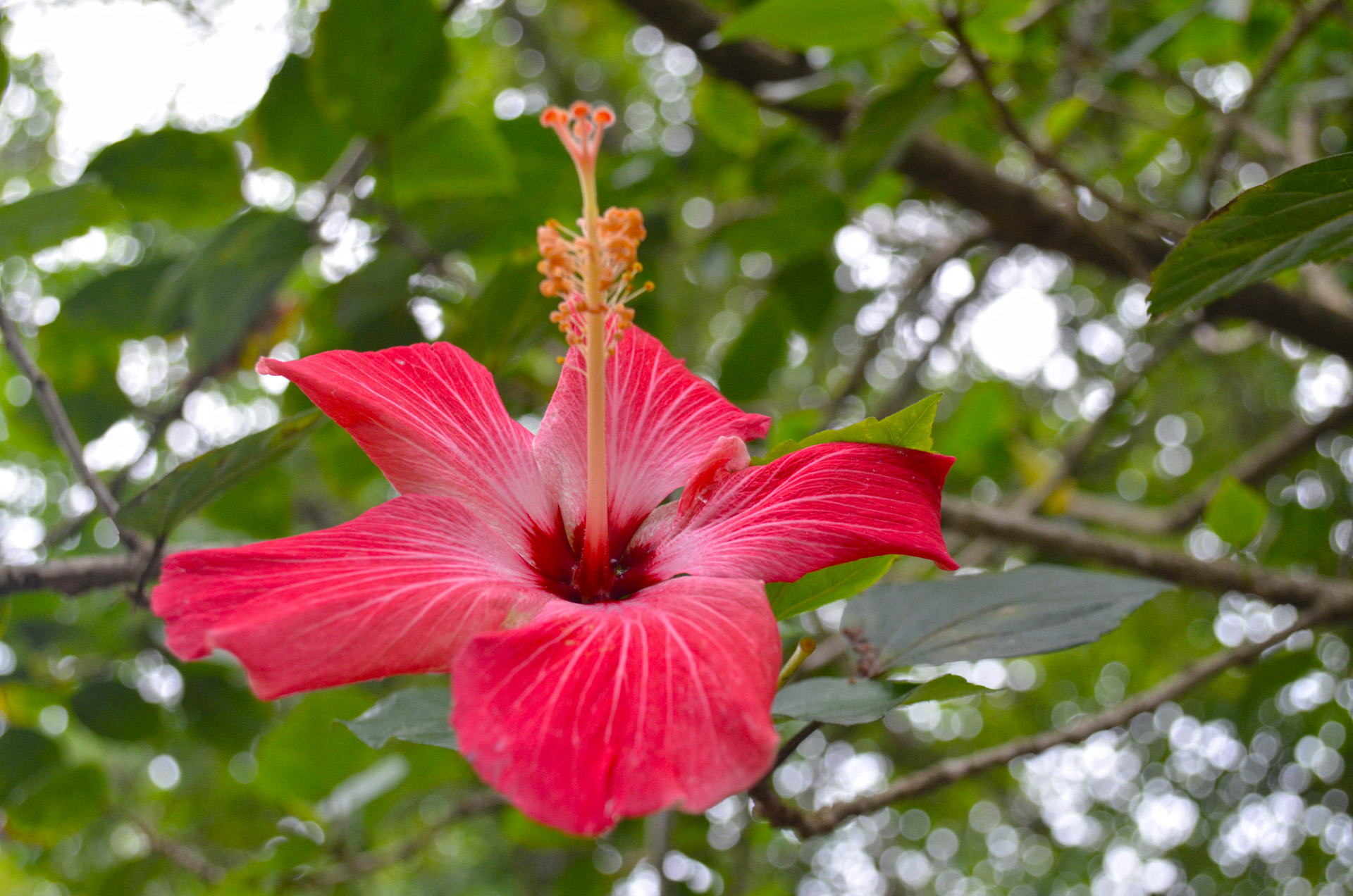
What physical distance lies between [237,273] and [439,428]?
0.68m

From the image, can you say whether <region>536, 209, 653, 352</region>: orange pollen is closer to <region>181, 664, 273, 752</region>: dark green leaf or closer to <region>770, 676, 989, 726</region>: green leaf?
<region>770, 676, 989, 726</region>: green leaf

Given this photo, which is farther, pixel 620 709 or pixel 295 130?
pixel 295 130

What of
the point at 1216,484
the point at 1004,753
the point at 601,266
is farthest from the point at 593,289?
the point at 1216,484

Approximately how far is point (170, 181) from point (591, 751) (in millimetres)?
1374

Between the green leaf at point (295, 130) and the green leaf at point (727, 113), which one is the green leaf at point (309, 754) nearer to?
the green leaf at point (295, 130)

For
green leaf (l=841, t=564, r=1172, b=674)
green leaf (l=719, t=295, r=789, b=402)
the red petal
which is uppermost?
the red petal

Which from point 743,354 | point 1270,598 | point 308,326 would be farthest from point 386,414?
point 1270,598

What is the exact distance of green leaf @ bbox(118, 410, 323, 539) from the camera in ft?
2.79

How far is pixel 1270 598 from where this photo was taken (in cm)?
158

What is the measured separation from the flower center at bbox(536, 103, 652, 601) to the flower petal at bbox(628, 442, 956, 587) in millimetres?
50

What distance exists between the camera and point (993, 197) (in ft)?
6.36

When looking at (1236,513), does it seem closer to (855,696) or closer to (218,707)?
(855,696)

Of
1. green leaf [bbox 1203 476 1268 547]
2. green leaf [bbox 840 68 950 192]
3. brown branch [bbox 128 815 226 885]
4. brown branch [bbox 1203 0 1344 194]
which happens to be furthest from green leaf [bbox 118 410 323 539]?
brown branch [bbox 1203 0 1344 194]

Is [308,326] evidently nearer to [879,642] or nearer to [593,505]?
[593,505]
